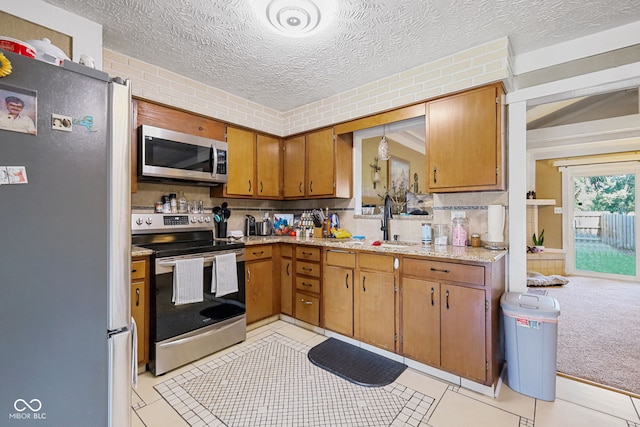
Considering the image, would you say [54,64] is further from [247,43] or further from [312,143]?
[312,143]

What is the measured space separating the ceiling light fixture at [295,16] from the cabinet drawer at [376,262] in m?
1.77

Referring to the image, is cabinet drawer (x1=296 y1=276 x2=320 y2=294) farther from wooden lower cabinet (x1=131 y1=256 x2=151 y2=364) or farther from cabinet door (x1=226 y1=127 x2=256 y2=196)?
wooden lower cabinet (x1=131 y1=256 x2=151 y2=364)

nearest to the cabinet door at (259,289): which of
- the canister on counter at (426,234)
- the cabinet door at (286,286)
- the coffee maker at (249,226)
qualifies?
the cabinet door at (286,286)

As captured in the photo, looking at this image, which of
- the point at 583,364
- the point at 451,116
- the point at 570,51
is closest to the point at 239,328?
the point at 451,116

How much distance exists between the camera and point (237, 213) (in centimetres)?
351

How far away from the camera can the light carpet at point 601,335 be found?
2199 millimetres

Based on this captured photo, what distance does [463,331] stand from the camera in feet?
6.62

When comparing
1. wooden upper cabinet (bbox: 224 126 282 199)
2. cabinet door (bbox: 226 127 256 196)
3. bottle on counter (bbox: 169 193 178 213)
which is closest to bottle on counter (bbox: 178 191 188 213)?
bottle on counter (bbox: 169 193 178 213)

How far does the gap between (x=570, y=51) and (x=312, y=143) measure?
2390 millimetres

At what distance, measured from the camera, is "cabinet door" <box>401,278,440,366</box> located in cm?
214

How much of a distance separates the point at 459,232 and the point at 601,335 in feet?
6.17

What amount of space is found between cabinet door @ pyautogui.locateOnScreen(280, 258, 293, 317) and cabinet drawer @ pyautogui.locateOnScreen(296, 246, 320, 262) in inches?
6.3

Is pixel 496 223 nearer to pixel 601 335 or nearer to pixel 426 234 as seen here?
pixel 426 234

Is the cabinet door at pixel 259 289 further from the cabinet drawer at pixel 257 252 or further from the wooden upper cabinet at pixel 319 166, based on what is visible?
the wooden upper cabinet at pixel 319 166
